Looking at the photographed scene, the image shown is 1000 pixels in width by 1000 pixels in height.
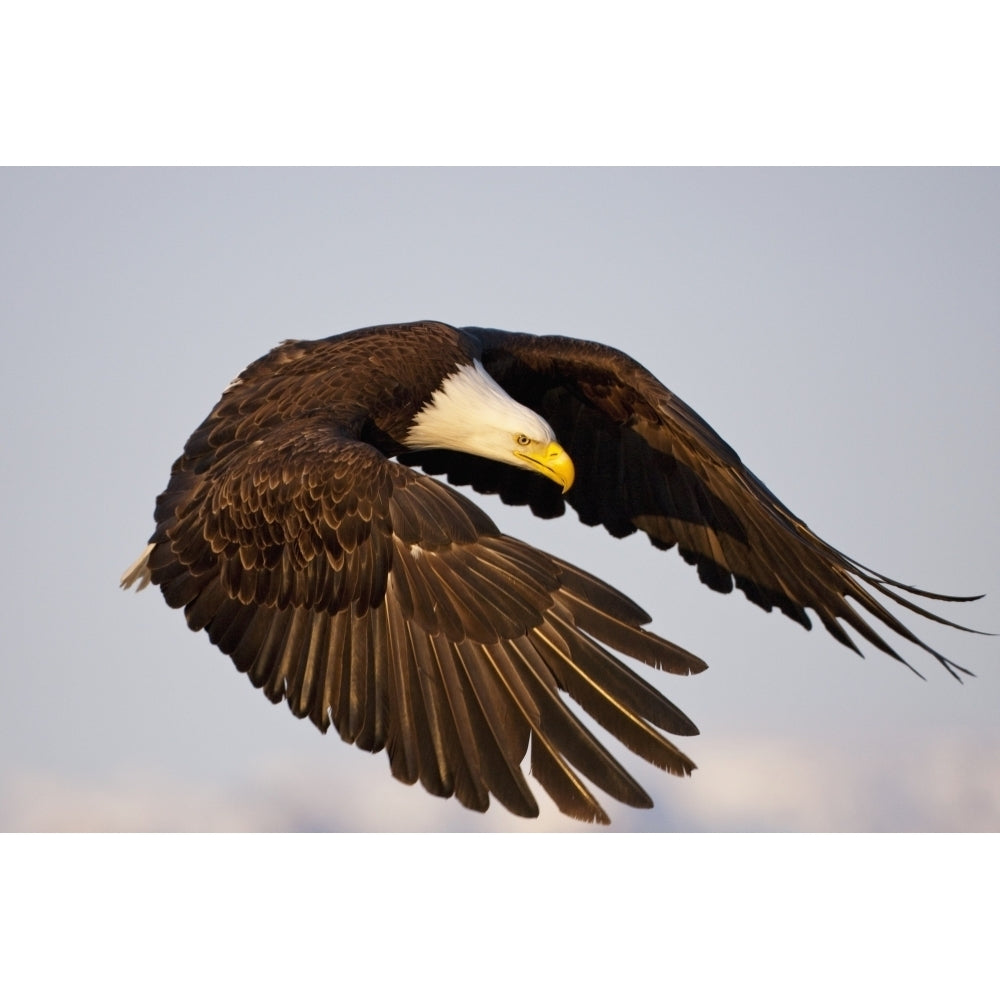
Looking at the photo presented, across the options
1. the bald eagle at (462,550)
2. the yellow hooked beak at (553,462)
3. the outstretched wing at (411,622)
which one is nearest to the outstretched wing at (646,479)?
the bald eagle at (462,550)

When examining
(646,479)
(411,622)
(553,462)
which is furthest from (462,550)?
(646,479)

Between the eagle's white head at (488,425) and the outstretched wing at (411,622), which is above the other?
the eagle's white head at (488,425)

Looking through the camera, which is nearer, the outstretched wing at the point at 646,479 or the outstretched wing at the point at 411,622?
the outstretched wing at the point at 411,622

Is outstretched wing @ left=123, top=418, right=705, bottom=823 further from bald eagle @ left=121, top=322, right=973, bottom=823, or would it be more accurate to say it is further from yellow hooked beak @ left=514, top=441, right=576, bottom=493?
yellow hooked beak @ left=514, top=441, right=576, bottom=493

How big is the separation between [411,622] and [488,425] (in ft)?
5.31

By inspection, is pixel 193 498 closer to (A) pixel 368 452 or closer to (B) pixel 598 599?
(A) pixel 368 452

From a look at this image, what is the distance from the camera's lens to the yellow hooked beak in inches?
241

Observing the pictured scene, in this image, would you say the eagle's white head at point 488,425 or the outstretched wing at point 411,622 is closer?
the outstretched wing at point 411,622

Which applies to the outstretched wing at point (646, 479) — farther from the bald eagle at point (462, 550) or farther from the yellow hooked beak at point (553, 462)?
the yellow hooked beak at point (553, 462)

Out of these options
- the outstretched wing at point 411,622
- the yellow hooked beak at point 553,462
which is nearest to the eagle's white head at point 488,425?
the yellow hooked beak at point 553,462

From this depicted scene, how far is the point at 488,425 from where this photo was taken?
6.17 meters

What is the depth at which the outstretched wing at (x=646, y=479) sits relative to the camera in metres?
6.17

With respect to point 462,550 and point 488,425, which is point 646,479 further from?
point 462,550

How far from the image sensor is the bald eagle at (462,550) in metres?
4.29
